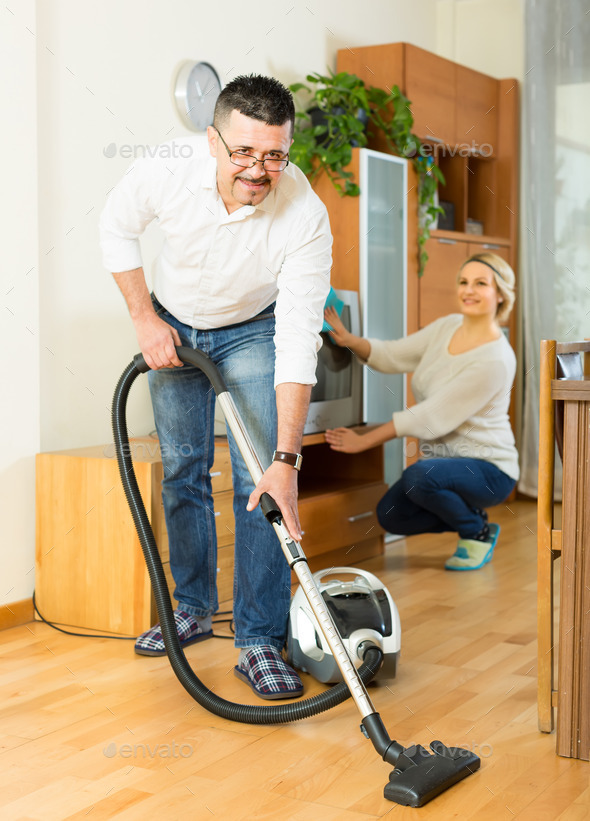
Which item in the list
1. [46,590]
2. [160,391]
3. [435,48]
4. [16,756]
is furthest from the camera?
[435,48]

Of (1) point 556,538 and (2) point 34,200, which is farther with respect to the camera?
(2) point 34,200

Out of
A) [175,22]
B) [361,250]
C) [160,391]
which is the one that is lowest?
[160,391]

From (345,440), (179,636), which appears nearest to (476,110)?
(345,440)

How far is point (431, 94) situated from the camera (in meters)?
4.05

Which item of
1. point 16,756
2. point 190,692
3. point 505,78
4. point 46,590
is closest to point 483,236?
point 505,78

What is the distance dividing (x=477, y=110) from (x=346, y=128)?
3.75 ft

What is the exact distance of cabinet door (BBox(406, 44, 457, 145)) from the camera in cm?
392

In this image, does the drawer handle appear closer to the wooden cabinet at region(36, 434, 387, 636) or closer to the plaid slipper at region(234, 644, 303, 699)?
the wooden cabinet at region(36, 434, 387, 636)

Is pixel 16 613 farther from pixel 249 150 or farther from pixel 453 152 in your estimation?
pixel 453 152

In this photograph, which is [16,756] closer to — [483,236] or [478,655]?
[478,655]

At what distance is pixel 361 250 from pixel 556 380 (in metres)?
2.00

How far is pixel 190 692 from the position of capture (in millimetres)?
1844

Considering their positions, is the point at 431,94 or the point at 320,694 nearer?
the point at 320,694

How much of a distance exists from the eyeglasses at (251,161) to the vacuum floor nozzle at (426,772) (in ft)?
3.49
